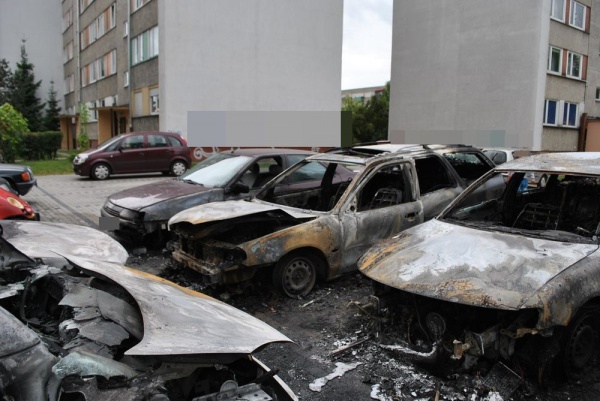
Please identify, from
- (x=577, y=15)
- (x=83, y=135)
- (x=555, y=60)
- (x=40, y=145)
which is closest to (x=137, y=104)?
(x=83, y=135)

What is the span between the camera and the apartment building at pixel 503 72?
23906 millimetres

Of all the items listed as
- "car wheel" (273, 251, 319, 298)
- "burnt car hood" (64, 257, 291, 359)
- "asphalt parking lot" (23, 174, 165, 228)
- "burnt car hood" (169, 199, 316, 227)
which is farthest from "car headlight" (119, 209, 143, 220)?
"burnt car hood" (64, 257, 291, 359)

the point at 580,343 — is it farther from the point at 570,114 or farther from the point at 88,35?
the point at 88,35

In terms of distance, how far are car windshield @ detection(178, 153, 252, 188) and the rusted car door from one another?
2.46 m

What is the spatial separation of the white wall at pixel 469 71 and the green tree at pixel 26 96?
32.8 meters

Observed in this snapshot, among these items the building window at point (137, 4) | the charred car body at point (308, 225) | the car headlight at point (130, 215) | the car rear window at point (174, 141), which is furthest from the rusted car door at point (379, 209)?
the building window at point (137, 4)

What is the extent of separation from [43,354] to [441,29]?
29197 millimetres

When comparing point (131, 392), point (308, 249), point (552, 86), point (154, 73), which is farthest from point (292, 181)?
point (552, 86)

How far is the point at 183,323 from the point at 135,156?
53.7 feet

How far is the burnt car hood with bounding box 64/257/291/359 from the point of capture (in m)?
2.10

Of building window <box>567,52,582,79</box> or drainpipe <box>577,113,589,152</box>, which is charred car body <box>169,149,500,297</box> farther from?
drainpipe <box>577,113,589,152</box>

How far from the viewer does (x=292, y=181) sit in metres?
7.11

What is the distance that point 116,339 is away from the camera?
2291 millimetres

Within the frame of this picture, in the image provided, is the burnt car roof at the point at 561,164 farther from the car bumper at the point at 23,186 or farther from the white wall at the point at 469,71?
the white wall at the point at 469,71
